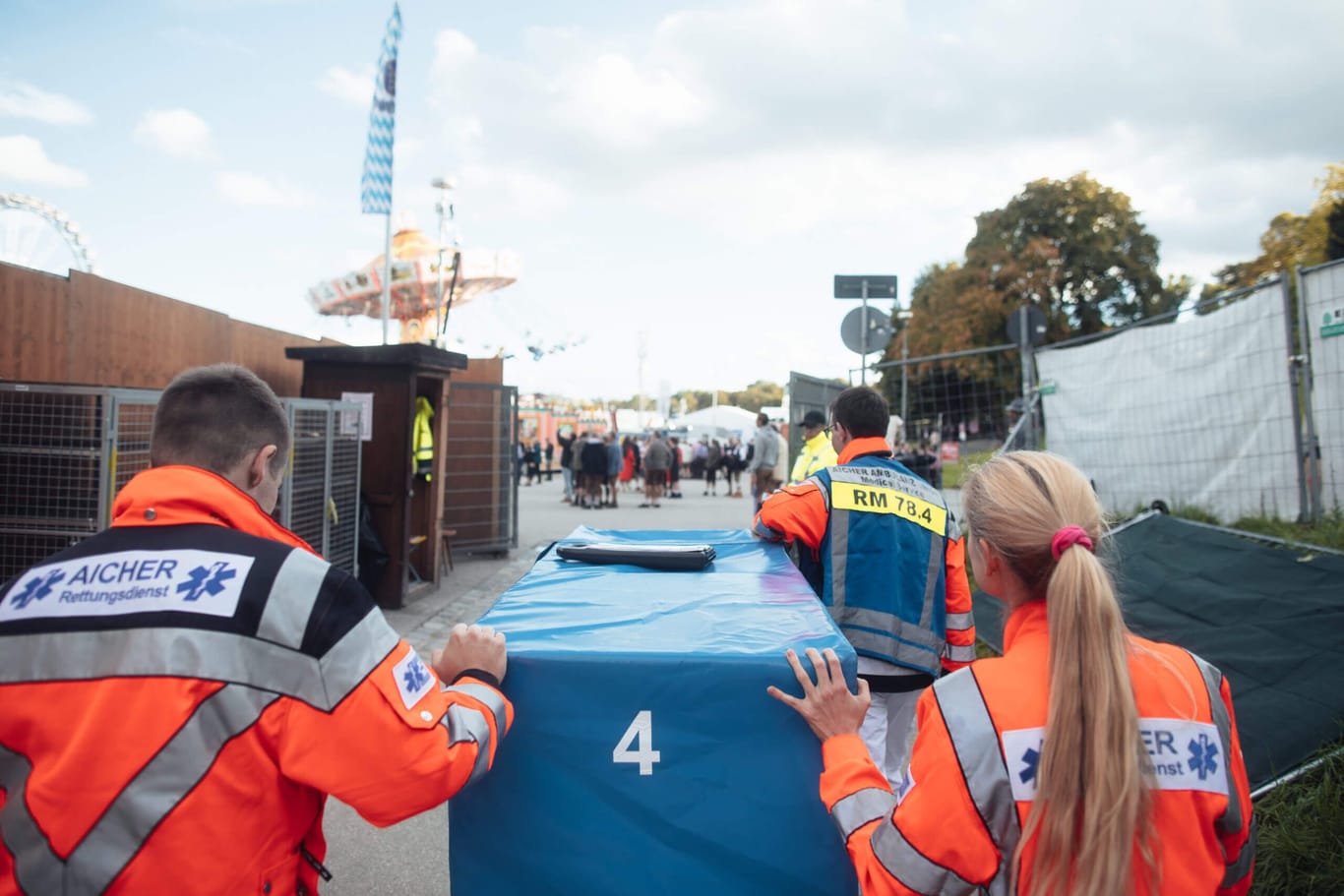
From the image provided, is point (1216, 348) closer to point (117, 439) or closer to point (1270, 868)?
point (1270, 868)

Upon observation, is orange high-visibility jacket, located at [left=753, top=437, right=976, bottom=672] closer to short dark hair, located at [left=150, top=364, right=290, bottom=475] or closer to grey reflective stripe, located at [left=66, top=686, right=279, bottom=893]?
short dark hair, located at [left=150, top=364, right=290, bottom=475]

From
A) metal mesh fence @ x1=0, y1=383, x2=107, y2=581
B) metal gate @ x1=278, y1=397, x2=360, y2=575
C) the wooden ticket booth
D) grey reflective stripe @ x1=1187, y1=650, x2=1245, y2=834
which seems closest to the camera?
grey reflective stripe @ x1=1187, y1=650, x2=1245, y2=834

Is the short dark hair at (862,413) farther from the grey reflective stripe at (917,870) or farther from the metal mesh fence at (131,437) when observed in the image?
the metal mesh fence at (131,437)

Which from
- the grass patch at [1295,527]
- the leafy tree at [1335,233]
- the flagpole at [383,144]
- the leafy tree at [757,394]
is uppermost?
the leafy tree at [757,394]

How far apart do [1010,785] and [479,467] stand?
10557 millimetres

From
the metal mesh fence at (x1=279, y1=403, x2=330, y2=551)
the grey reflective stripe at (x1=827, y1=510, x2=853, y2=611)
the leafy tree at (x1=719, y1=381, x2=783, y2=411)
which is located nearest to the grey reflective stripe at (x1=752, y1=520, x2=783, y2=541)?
the grey reflective stripe at (x1=827, y1=510, x2=853, y2=611)

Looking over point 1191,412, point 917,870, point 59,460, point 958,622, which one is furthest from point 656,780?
point 1191,412

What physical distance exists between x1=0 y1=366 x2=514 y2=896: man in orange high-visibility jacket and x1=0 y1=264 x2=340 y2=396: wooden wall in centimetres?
511

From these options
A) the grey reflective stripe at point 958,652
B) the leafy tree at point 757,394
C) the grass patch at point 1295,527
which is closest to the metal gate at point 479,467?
the grass patch at point 1295,527

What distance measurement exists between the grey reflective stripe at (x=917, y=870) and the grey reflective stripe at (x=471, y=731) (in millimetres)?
705

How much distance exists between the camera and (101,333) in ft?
20.3

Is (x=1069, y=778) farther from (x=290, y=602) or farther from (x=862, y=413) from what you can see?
(x=862, y=413)

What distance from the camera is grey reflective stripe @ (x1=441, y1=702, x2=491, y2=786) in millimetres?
1436

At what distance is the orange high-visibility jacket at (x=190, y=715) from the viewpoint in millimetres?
1293
